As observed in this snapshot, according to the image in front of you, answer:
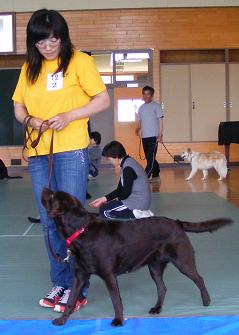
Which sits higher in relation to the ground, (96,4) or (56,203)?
(96,4)

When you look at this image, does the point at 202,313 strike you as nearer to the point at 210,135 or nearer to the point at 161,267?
the point at 161,267

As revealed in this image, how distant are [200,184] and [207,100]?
4453mm

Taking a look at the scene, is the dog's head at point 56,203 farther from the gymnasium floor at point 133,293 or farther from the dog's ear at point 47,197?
the gymnasium floor at point 133,293

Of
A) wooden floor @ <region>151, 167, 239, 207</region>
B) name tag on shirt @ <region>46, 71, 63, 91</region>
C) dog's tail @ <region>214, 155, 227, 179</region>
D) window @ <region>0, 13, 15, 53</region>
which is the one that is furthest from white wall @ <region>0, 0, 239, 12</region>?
name tag on shirt @ <region>46, 71, 63, 91</region>

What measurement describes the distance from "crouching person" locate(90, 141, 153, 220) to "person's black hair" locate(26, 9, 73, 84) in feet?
6.71

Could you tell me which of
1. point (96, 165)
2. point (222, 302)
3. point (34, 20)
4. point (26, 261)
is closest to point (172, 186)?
point (96, 165)

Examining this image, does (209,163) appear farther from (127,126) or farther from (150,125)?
(127,126)

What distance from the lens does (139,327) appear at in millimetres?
2609

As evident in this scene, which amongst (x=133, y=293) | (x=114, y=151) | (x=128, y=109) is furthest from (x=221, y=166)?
(x=133, y=293)

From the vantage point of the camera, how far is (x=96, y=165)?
966 cm

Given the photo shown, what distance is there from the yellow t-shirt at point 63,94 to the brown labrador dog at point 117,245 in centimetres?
36

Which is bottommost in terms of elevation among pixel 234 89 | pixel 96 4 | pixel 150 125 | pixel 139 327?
pixel 139 327

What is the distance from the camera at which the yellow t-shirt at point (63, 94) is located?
2730mm

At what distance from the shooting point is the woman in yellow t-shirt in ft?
8.84
